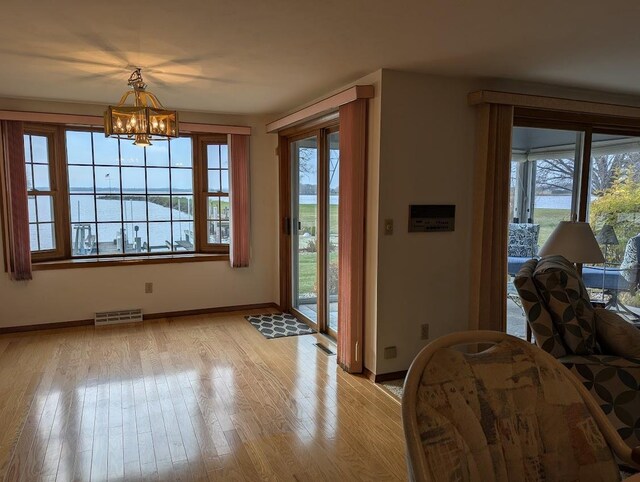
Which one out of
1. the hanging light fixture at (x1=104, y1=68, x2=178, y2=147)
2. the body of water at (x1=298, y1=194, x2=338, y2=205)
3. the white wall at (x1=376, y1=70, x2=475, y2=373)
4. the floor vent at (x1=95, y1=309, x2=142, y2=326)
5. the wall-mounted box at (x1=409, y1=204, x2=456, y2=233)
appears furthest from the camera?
the floor vent at (x1=95, y1=309, x2=142, y2=326)

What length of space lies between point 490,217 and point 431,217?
0.48 metres

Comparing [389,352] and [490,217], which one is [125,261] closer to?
[389,352]

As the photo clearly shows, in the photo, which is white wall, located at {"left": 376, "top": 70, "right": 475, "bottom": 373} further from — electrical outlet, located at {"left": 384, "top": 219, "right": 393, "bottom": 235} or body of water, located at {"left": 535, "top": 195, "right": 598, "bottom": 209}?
body of water, located at {"left": 535, "top": 195, "right": 598, "bottom": 209}

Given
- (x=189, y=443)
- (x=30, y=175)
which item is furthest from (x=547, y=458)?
(x=30, y=175)

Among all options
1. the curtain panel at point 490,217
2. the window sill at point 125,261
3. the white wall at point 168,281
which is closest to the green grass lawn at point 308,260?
the white wall at point 168,281

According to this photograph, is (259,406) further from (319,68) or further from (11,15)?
(11,15)

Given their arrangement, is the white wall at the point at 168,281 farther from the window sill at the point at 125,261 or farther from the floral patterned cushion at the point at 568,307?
the floral patterned cushion at the point at 568,307

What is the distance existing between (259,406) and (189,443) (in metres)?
0.57

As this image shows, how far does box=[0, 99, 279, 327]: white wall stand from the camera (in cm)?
460

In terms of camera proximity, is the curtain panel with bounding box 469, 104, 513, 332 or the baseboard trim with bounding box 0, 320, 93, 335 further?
the baseboard trim with bounding box 0, 320, 93, 335

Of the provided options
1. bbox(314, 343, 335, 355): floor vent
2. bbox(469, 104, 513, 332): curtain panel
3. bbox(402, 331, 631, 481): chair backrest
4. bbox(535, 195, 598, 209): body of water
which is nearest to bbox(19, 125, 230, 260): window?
bbox(314, 343, 335, 355): floor vent

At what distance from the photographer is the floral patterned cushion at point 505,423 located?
3.67 ft

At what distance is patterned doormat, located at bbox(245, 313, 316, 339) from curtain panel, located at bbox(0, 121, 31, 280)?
2.30 metres

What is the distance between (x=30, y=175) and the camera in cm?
461
